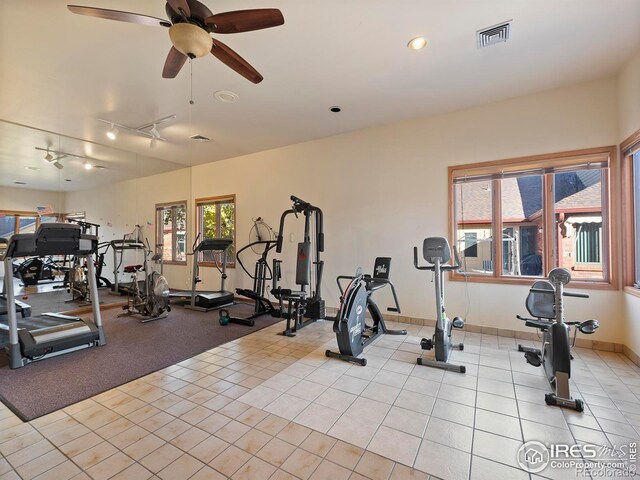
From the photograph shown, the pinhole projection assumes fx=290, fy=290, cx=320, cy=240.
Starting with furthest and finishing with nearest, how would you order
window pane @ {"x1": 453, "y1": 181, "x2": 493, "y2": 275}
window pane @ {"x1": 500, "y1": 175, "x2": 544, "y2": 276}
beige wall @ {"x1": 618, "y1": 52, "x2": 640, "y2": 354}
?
window pane @ {"x1": 453, "y1": 181, "x2": 493, "y2": 275}
window pane @ {"x1": 500, "y1": 175, "x2": 544, "y2": 276}
beige wall @ {"x1": 618, "y1": 52, "x2": 640, "y2": 354}

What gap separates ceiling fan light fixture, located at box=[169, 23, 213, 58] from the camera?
1913 millimetres

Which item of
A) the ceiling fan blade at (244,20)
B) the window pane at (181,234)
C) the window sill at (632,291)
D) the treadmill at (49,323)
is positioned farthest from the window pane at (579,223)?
the window pane at (181,234)

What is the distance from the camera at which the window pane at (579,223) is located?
3508mm

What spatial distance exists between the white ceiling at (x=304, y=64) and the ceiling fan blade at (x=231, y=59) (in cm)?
41

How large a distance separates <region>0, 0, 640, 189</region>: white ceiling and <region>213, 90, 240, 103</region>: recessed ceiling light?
0.07 metres

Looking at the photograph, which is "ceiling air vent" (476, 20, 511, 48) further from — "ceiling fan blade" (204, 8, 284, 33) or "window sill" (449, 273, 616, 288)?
"window sill" (449, 273, 616, 288)

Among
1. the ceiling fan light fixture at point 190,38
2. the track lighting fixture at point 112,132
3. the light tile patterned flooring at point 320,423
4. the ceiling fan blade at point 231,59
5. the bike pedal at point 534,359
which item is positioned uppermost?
the track lighting fixture at point 112,132

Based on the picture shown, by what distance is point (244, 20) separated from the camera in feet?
6.39

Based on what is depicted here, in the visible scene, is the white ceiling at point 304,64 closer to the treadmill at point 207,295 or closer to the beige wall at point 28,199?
the beige wall at point 28,199

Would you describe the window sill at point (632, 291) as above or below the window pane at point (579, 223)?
below

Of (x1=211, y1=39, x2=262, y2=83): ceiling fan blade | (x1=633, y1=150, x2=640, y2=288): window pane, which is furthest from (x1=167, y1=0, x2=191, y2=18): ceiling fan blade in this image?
(x1=633, y1=150, x2=640, y2=288): window pane

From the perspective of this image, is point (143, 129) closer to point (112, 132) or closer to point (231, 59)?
point (112, 132)

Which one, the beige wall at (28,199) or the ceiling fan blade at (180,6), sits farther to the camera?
the beige wall at (28,199)

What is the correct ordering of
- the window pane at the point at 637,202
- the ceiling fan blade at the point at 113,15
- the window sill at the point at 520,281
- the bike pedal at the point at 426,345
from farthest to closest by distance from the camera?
the window sill at the point at 520,281, the bike pedal at the point at 426,345, the window pane at the point at 637,202, the ceiling fan blade at the point at 113,15
